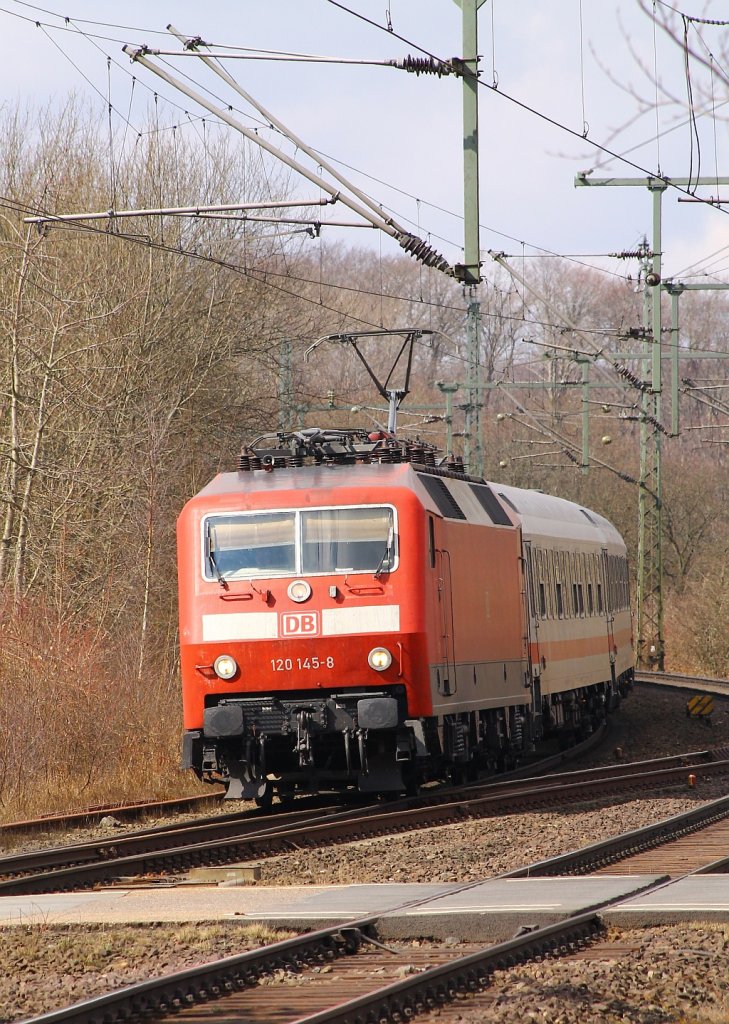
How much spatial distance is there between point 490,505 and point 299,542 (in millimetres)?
3684

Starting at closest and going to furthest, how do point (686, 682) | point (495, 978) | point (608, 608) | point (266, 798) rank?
point (495, 978) < point (266, 798) < point (608, 608) < point (686, 682)

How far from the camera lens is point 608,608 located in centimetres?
2561

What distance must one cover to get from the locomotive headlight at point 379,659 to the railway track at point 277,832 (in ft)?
4.30

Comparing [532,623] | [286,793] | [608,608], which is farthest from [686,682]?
[286,793]

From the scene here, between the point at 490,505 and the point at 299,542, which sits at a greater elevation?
the point at 490,505

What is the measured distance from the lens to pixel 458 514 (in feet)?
50.7

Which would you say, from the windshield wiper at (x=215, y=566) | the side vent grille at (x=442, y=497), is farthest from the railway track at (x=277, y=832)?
the side vent grille at (x=442, y=497)

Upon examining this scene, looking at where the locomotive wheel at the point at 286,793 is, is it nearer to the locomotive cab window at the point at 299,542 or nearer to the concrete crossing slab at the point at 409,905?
the locomotive cab window at the point at 299,542

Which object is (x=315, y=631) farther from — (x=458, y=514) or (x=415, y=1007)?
(x=415, y=1007)

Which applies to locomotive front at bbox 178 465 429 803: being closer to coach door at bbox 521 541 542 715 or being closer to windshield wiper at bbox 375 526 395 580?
windshield wiper at bbox 375 526 395 580

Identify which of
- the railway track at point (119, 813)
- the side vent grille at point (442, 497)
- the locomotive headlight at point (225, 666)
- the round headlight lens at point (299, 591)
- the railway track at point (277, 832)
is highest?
the side vent grille at point (442, 497)

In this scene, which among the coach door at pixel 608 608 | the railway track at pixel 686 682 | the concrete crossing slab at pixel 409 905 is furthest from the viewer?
the railway track at pixel 686 682

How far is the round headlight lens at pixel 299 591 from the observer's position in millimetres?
13922

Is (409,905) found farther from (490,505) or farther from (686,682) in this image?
(686,682)
